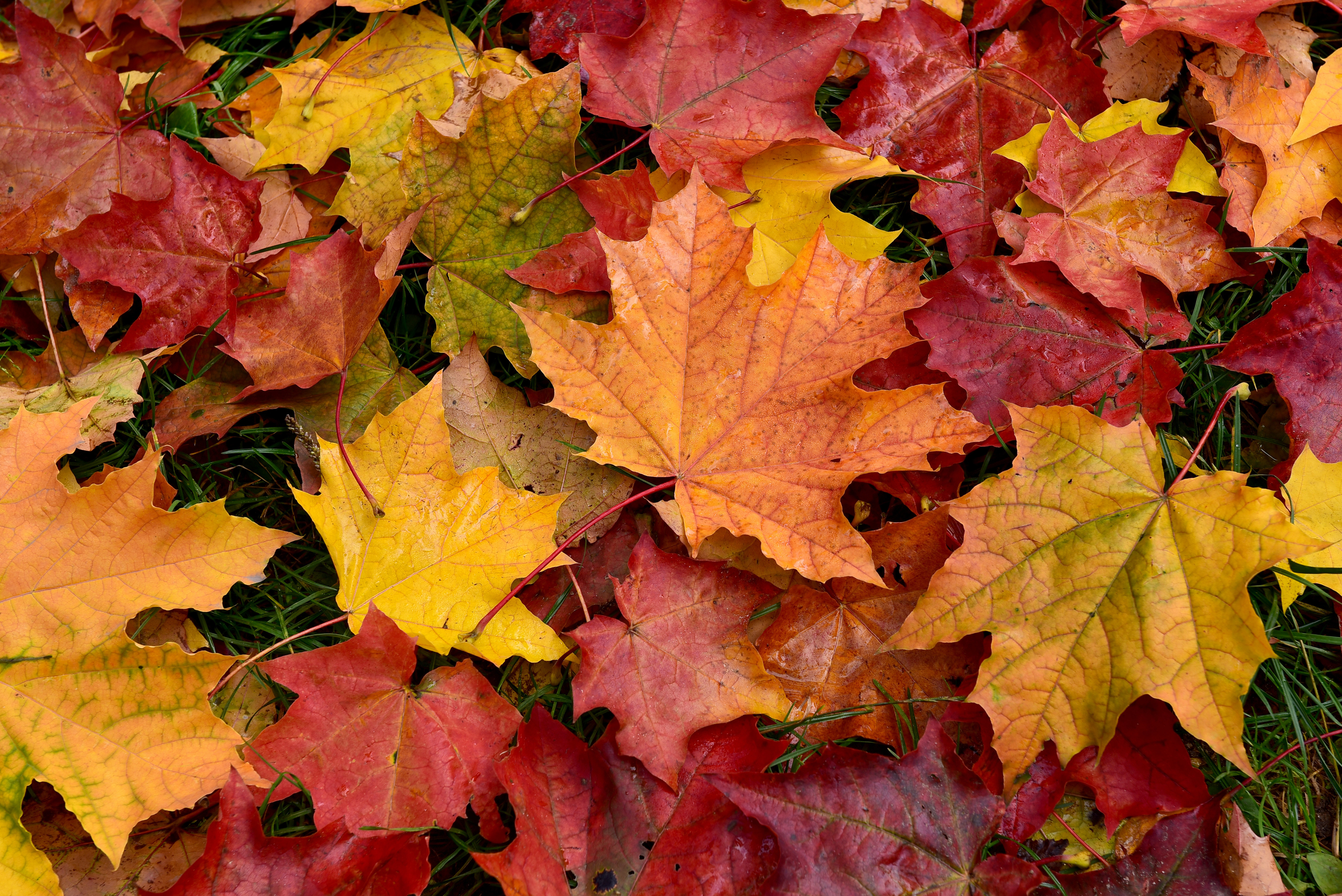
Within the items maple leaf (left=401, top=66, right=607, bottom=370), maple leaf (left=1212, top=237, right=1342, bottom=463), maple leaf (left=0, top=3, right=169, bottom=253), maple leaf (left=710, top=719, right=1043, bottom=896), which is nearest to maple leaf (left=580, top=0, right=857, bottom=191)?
maple leaf (left=401, top=66, right=607, bottom=370)

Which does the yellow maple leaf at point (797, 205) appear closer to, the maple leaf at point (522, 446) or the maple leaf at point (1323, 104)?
the maple leaf at point (522, 446)

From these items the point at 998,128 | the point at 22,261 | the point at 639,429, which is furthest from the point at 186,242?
the point at 998,128

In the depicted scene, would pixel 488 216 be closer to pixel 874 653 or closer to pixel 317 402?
pixel 317 402

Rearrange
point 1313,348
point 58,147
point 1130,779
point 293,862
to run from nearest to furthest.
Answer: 1. point 293,862
2. point 1130,779
3. point 1313,348
4. point 58,147

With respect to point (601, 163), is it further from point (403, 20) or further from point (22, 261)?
point (22, 261)

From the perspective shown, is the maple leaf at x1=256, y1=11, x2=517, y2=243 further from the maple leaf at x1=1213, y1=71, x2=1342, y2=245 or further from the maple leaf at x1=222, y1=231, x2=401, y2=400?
the maple leaf at x1=1213, y1=71, x2=1342, y2=245

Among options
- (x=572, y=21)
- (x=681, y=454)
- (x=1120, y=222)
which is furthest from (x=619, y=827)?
(x=572, y=21)

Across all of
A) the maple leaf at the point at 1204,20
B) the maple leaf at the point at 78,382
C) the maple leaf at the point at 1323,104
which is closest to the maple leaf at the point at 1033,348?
the maple leaf at the point at 1323,104
